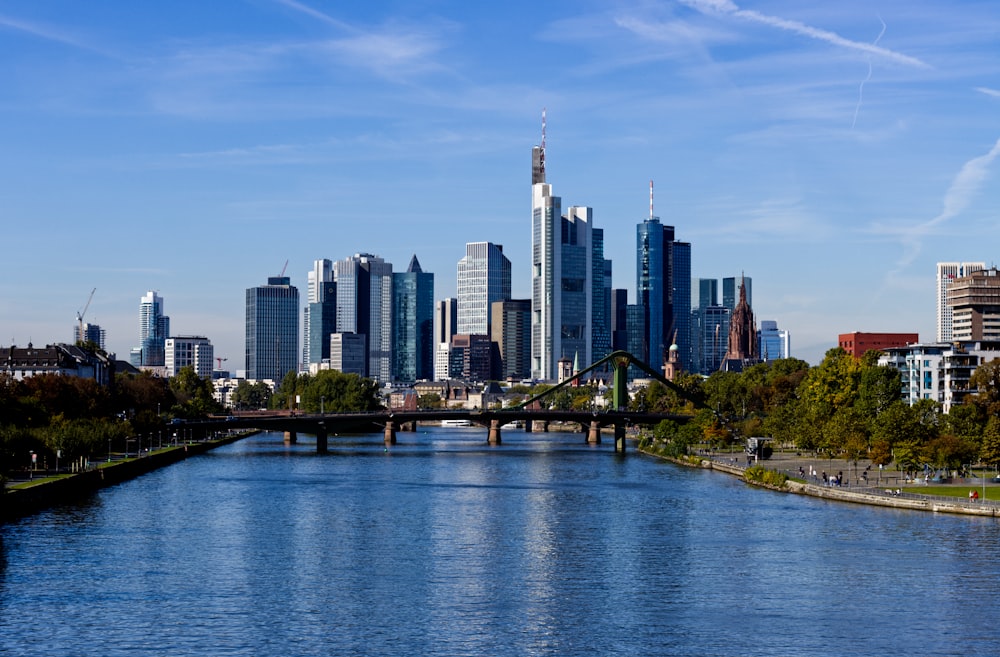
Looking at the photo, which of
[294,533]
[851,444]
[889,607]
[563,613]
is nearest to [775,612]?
[889,607]

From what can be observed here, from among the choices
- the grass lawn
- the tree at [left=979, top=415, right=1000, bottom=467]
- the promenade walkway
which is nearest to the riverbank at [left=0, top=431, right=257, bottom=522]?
the promenade walkway

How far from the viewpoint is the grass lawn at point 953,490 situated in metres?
92.4

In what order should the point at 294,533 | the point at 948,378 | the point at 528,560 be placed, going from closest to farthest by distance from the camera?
the point at 528,560, the point at 294,533, the point at 948,378

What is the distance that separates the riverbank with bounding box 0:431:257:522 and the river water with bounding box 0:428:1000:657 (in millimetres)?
1679

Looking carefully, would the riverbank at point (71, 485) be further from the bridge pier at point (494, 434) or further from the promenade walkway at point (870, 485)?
the bridge pier at point (494, 434)

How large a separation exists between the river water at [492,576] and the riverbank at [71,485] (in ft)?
5.51

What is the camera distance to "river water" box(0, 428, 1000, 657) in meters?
51.7

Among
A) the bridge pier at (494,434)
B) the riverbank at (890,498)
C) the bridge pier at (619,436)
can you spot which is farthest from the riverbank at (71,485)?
the bridge pier at (619,436)

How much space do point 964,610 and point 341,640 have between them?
23.9 meters

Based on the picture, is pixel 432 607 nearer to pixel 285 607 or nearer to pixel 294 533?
pixel 285 607

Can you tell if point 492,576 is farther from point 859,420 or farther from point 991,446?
point 859,420

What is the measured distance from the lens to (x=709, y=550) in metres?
73.2

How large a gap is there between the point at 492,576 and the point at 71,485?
156 ft

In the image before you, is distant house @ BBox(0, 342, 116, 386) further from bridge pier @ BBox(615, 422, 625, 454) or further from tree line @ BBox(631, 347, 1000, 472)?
tree line @ BBox(631, 347, 1000, 472)
